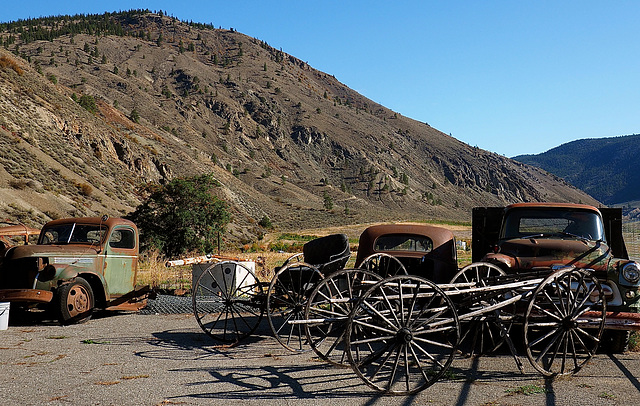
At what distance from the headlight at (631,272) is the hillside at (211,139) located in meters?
28.5

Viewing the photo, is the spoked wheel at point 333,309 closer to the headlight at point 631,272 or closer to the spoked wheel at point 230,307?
the spoked wheel at point 230,307

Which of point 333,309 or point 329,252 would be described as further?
point 329,252

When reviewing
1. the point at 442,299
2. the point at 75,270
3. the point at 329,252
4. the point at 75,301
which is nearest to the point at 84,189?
the point at 75,270

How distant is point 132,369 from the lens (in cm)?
712

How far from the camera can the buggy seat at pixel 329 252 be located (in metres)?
9.54

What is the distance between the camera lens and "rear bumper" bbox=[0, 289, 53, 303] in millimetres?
10102

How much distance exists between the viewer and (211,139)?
99.5 meters

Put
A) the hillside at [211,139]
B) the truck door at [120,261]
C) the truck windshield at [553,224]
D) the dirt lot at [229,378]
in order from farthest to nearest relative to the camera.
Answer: the hillside at [211,139] → the truck door at [120,261] → the truck windshield at [553,224] → the dirt lot at [229,378]

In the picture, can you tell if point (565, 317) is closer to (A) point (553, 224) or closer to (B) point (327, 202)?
(A) point (553, 224)

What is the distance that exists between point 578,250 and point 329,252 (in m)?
4.22

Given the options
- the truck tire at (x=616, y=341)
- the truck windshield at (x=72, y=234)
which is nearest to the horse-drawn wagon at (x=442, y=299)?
the truck tire at (x=616, y=341)

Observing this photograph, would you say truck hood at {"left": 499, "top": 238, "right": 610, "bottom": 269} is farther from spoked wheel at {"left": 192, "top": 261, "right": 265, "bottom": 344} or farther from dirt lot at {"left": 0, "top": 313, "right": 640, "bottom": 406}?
spoked wheel at {"left": 192, "top": 261, "right": 265, "bottom": 344}

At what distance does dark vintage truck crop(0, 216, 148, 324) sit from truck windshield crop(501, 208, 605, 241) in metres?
7.84

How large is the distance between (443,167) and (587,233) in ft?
409
